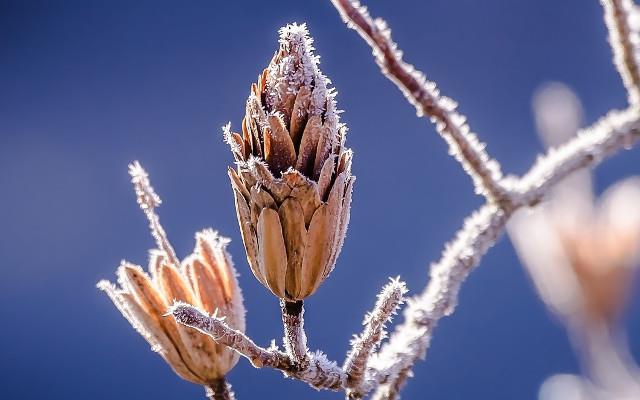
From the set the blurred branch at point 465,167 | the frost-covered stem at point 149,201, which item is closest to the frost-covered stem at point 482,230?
the blurred branch at point 465,167

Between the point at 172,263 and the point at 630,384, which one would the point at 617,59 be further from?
the point at 172,263

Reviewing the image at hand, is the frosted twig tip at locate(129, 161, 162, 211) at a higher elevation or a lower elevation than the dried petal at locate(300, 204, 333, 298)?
higher

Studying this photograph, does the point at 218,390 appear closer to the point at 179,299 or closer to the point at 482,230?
the point at 179,299

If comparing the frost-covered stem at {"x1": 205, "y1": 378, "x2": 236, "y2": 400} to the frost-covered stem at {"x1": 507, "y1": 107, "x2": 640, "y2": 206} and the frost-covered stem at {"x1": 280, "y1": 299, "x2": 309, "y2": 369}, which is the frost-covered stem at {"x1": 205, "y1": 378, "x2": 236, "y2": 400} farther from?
the frost-covered stem at {"x1": 507, "y1": 107, "x2": 640, "y2": 206}

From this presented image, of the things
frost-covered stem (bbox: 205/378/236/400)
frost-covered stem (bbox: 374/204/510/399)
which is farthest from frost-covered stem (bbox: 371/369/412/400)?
frost-covered stem (bbox: 205/378/236/400)

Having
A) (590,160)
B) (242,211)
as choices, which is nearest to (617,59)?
(590,160)
